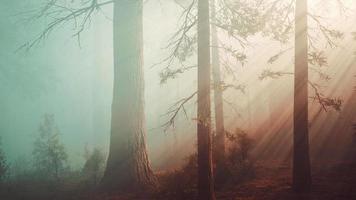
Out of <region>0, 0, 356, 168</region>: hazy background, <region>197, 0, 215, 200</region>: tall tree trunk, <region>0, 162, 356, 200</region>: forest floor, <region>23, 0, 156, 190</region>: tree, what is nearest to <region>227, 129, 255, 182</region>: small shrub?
<region>0, 162, 356, 200</region>: forest floor

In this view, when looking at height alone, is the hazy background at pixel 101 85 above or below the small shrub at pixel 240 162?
above

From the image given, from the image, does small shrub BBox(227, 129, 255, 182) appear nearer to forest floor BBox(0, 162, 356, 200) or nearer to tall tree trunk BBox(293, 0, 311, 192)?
forest floor BBox(0, 162, 356, 200)

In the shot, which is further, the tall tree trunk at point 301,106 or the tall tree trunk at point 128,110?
the tall tree trunk at point 128,110

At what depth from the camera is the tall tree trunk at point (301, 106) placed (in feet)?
34.2

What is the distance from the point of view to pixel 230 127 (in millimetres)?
32219

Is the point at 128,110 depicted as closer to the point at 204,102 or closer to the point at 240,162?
the point at 204,102

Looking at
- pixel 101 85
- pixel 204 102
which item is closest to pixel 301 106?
pixel 204 102

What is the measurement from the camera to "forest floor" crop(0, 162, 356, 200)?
9.70m

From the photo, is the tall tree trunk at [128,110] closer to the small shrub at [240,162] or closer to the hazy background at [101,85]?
the small shrub at [240,162]

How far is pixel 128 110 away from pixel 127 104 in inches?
6.8

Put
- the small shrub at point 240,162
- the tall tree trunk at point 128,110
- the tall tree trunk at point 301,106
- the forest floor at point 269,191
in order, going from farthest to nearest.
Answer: the small shrub at point 240,162 → the tall tree trunk at point 128,110 → the tall tree trunk at point 301,106 → the forest floor at point 269,191

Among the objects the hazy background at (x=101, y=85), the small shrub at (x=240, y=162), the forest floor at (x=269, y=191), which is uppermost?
the hazy background at (x=101, y=85)

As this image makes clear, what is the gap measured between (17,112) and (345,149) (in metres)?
38.1

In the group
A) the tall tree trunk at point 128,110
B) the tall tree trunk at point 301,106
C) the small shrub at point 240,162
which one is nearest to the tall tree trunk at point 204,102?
the small shrub at point 240,162
